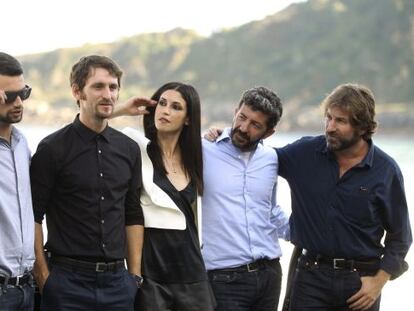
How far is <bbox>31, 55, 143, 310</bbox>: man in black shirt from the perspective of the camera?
3580 millimetres

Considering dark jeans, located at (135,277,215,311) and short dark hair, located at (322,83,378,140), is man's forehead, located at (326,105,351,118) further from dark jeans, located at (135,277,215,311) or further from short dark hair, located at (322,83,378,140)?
dark jeans, located at (135,277,215,311)

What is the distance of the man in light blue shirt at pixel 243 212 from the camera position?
421 cm

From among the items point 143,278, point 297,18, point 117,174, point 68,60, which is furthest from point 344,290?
point 68,60

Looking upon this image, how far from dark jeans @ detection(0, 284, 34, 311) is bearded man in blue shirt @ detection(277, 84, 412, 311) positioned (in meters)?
1.67

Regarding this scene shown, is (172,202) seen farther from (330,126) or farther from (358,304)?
(358,304)

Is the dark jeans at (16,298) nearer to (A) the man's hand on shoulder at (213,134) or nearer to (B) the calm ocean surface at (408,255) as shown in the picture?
(B) the calm ocean surface at (408,255)

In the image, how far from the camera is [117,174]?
12.2 ft

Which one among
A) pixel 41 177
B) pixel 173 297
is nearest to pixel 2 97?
pixel 41 177

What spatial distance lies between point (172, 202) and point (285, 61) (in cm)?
7769

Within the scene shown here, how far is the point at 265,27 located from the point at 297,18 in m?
4.21

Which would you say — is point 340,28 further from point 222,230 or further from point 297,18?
point 222,230

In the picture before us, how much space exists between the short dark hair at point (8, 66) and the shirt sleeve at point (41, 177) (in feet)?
1.24

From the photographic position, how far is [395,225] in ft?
14.0

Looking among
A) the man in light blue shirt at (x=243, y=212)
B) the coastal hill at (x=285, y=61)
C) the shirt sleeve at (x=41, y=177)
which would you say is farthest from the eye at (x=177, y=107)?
the coastal hill at (x=285, y=61)
